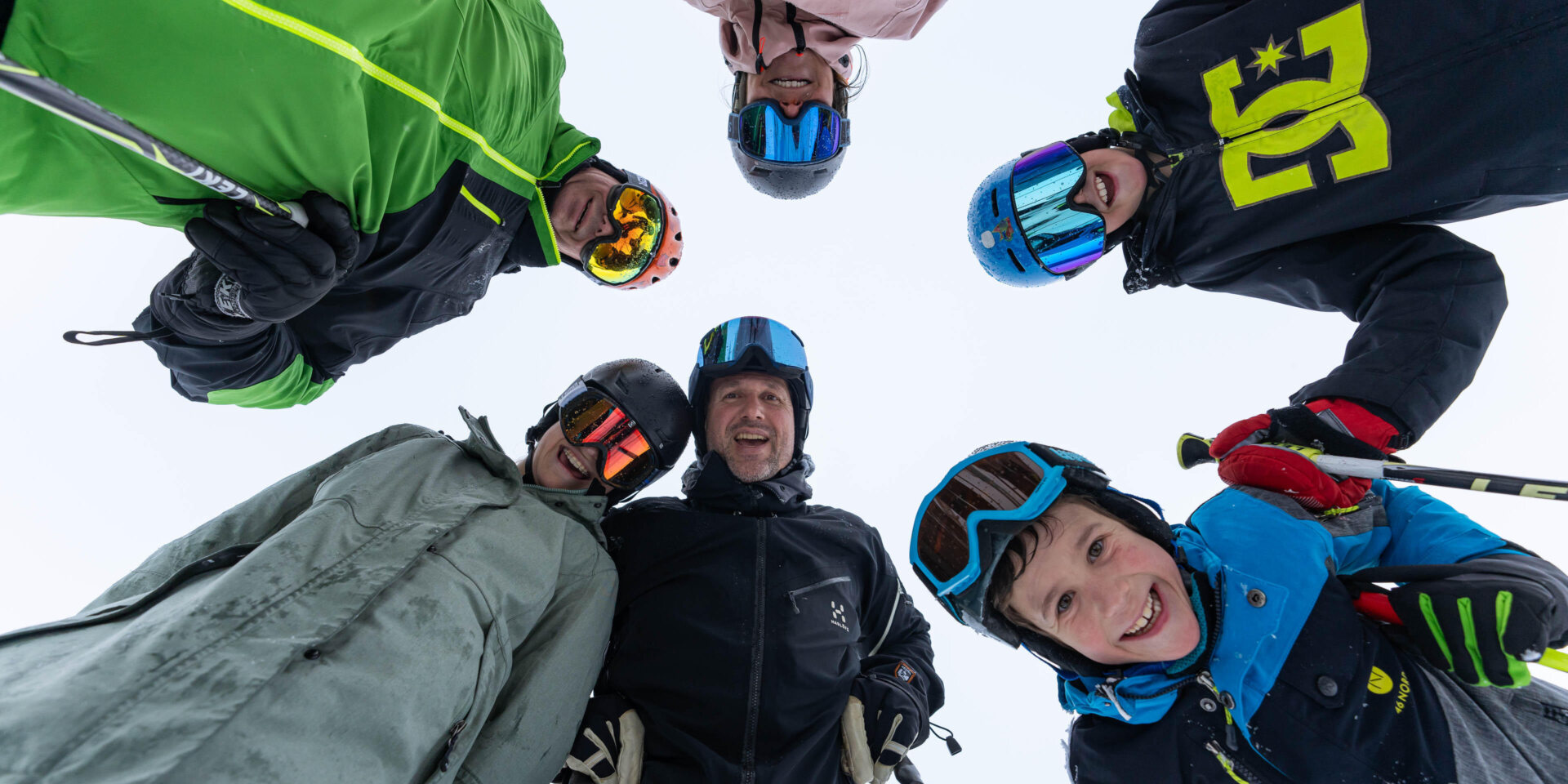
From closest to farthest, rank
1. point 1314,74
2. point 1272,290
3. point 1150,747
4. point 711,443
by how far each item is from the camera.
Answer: point 1150,747 < point 1314,74 < point 1272,290 < point 711,443

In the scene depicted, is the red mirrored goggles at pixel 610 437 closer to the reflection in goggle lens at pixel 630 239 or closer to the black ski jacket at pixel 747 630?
the black ski jacket at pixel 747 630

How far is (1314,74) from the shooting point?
7.94ft

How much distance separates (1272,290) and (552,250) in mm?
3175

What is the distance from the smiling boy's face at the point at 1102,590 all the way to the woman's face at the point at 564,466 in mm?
1940

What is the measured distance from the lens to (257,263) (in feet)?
6.33

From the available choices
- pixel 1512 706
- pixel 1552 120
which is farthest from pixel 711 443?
pixel 1552 120

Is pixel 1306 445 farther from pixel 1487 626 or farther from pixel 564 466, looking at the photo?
pixel 564 466

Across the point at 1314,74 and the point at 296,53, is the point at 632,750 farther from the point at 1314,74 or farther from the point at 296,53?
the point at 1314,74

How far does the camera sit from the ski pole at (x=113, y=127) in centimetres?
117

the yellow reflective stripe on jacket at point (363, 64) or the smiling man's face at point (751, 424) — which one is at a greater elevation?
the yellow reflective stripe on jacket at point (363, 64)

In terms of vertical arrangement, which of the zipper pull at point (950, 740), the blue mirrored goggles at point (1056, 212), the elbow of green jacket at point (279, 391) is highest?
the blue mirrored goggles at point (1056, 212)

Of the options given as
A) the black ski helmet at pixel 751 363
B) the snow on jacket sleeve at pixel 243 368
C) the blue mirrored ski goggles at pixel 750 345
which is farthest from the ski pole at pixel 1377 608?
the snow on jacket sleeve at pixel 243 368

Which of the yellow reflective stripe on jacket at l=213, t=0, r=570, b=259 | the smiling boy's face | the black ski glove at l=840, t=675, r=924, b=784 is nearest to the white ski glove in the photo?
the black ski glove at l=840, t=675, r=924, b=784

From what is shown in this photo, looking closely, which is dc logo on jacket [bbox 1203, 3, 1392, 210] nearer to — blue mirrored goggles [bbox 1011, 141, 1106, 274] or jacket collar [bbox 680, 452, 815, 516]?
blue mirrored goggles [bbox 1011, 141, 1106, 274]
